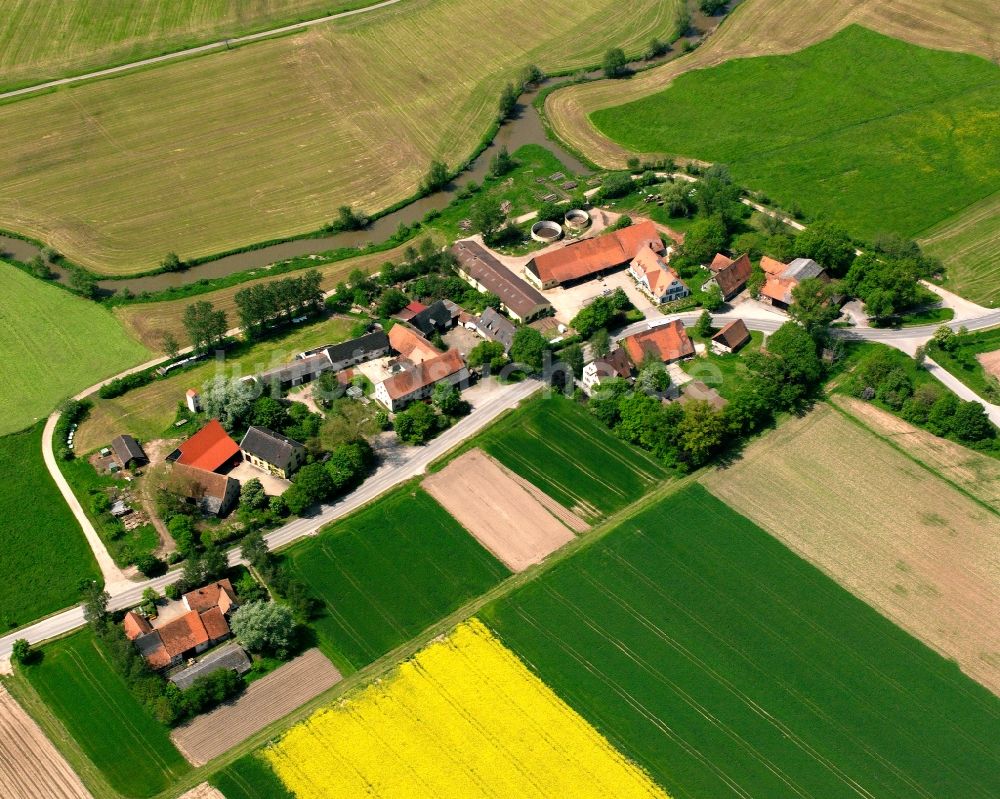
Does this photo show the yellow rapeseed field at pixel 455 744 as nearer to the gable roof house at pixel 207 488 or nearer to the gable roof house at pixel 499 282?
the gable roof house at pixel 207 488

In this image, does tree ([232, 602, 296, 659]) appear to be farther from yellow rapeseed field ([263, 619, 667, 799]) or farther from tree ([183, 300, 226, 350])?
tree ([183, 300, 226, 350])

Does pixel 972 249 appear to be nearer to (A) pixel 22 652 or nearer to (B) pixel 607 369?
(B) pixel 607 369

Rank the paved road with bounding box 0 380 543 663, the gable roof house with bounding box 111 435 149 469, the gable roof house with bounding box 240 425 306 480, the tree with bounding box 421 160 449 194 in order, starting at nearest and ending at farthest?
the paved road with bounding box 0 380 543 663 < the gable roof house with bounding box 240 425 306 480 < the gable roof house with bounding box 111 435 149 469 < the tree with bounding box 421 160 449 194

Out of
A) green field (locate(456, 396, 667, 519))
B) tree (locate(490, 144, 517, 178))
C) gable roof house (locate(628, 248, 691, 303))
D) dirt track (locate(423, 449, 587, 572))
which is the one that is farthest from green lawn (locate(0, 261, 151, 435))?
gable roof house (locate(628, 248, 691, 303))

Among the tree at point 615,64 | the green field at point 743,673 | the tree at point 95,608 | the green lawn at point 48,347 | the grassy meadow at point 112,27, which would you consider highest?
the grassy meadow at point 112,27

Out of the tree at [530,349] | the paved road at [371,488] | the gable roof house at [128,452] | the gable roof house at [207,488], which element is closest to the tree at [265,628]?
the paved road at [371,488]

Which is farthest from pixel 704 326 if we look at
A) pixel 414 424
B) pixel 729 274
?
pixel 414 424
